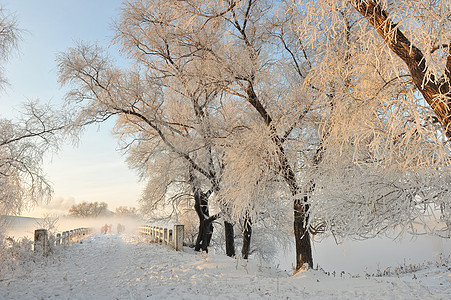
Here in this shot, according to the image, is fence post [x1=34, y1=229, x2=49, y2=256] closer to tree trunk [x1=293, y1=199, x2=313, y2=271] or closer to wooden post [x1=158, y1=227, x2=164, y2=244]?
wooden post [x1=158, y1=227, x2=164, y2=244]

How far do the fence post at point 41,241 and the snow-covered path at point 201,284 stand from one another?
86.6 inches

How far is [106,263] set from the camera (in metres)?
9.45

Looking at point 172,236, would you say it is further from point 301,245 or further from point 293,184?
point 293,184

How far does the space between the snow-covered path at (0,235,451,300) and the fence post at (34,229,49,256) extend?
7.22ft

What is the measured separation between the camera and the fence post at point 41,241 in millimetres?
10559

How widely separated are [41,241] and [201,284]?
731 cm

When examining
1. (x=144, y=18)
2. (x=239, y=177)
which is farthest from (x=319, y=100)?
(x=144, y=18)

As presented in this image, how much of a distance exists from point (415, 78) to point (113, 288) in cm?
645

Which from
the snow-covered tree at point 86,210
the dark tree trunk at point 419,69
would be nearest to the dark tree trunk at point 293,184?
the dark tree trunk at point 419,69

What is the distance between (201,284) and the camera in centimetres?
637

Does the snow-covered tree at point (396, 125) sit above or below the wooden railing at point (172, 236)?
above

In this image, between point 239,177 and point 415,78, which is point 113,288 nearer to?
point 239,177

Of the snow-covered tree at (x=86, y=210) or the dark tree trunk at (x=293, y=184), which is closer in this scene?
the dark tree trunk at (x=293, y=184)

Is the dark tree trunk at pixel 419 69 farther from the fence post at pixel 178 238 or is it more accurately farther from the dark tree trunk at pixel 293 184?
the fence post at pixel 178 238
